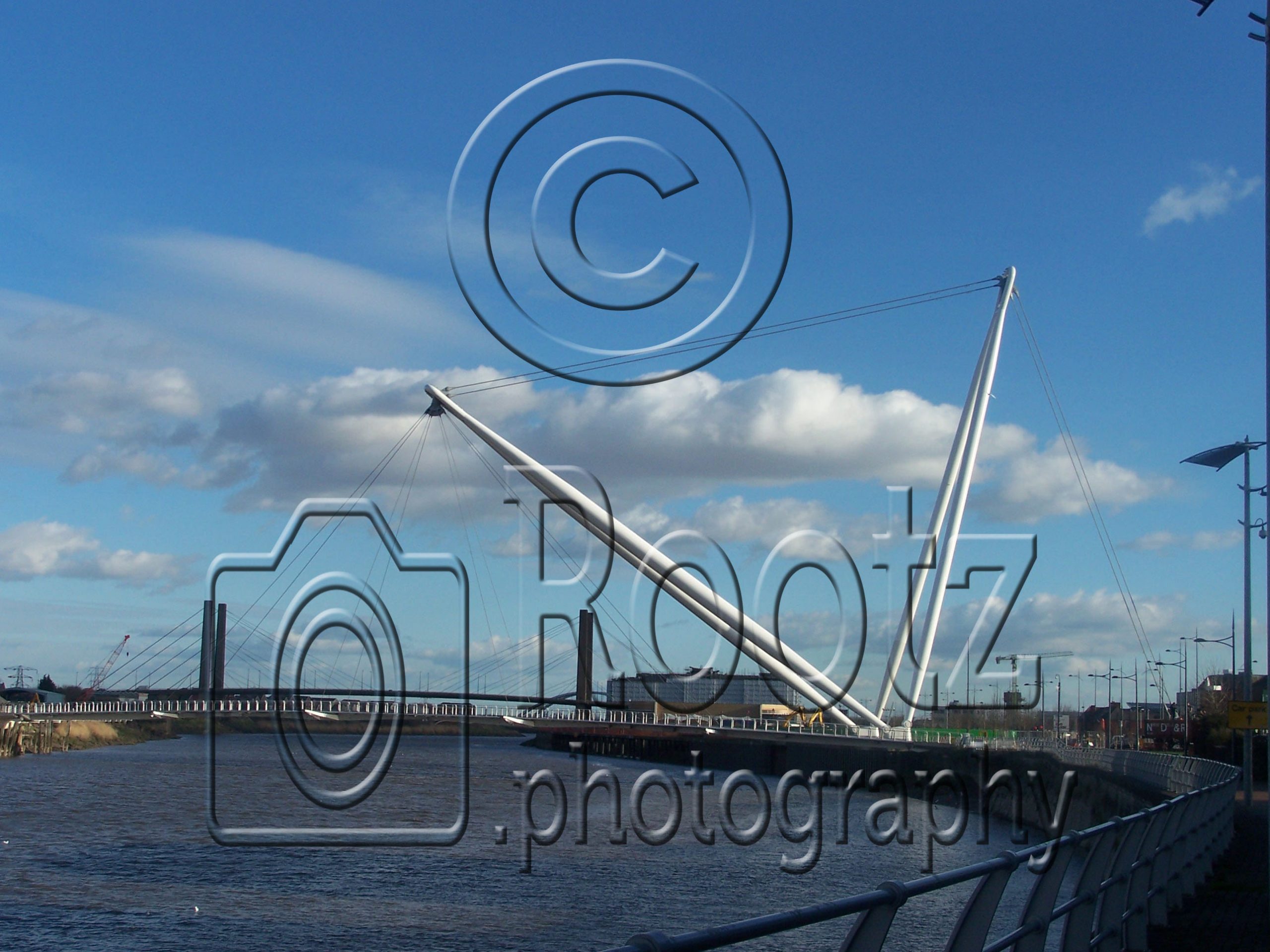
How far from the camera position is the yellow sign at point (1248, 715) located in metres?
27.0

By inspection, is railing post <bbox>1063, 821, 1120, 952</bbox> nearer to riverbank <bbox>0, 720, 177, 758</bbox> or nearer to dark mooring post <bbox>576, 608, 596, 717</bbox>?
dark mooring post <bbox>576, 608, 596, 717</bbox>

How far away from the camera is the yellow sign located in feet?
88.7

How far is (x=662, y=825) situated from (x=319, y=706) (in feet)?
151

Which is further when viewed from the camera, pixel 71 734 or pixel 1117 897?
pixel 71 734

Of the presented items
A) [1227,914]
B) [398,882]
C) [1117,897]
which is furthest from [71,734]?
[1117,897]

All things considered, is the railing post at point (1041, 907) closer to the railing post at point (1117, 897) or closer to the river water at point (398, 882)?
the railing post at point (1117, 897)

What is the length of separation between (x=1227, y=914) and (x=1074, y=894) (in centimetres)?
546

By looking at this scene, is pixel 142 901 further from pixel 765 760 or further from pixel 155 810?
pixel 765 760

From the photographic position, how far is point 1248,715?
27203 mm

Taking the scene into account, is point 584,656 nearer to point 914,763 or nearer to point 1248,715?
point 914,763

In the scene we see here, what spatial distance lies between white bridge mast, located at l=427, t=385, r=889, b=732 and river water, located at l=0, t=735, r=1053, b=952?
18.6 feet

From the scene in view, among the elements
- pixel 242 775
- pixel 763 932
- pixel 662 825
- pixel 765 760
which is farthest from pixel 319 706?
pixel 763 932

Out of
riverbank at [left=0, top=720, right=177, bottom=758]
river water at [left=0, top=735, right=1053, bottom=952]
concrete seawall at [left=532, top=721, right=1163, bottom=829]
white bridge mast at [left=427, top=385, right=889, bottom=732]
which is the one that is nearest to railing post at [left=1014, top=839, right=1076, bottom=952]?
river water at [left=0, top=735, right=1053, bottom=952]

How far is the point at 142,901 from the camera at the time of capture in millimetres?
27109
